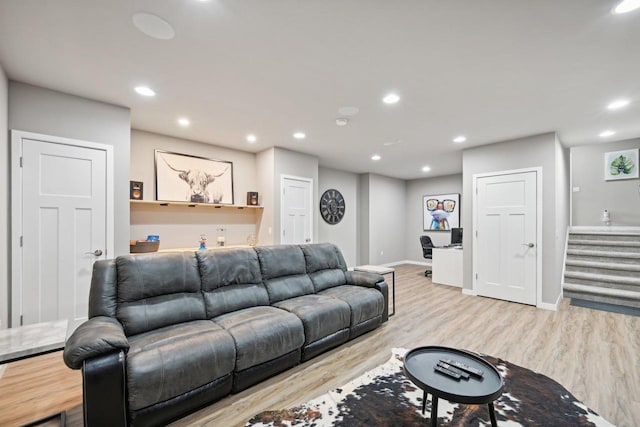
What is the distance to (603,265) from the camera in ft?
16.0

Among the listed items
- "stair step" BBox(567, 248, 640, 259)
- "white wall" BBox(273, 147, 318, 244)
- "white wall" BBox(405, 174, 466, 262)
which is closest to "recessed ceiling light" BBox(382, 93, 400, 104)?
"white wall" BBox(273, 147, 318, 244)

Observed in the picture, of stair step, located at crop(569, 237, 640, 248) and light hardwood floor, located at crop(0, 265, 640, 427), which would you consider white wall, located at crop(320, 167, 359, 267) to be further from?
stair step, located at crop(569, 237, 640, 248)

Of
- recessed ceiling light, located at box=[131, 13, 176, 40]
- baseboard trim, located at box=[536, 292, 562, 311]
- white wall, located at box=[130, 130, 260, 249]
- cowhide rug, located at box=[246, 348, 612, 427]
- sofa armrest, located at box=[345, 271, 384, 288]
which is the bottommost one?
baseboard trim, located at box=[536, 292, 562, 311]

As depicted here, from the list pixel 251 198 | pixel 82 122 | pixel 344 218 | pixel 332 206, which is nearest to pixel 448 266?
pixel 344 218

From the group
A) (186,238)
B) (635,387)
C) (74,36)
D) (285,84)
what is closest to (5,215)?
(74,36)

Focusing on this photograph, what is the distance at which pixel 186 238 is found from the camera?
4.57 metres

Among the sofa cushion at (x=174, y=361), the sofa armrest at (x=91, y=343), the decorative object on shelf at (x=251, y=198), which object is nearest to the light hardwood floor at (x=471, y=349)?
the sofa cushion at (x=174, y=361)

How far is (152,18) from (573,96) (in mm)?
4062

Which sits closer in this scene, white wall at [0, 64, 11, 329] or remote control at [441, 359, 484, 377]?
remote control at [441, 359, 484, 377]

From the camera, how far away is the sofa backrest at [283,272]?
3002 millimetres

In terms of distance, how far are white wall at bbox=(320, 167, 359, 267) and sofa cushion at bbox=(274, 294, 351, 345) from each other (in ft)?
12.9

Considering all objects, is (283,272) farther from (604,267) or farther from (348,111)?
(604,267)

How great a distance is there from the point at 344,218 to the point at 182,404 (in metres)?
5.96

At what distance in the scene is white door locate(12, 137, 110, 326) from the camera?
2730 mm
